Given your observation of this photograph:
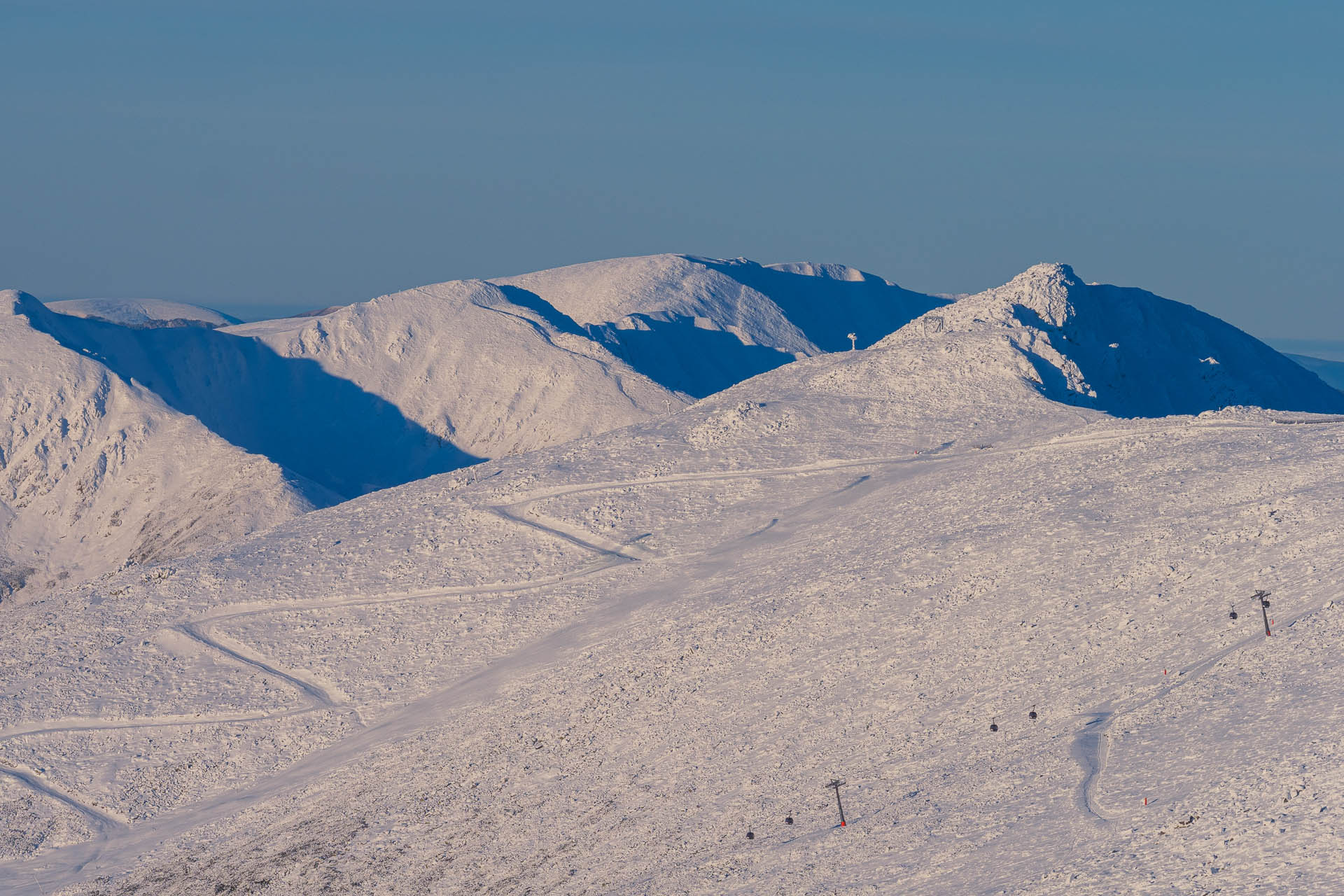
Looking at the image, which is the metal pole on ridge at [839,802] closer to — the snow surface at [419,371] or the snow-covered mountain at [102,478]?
the snow-covered mountain at [102,478]

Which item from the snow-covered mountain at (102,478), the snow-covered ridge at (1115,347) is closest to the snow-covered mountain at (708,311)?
the snow-covered mountain at (102,478)

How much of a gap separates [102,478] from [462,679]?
81244mm

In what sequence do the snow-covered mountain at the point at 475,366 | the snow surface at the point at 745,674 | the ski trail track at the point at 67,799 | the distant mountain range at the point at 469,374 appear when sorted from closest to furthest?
the snow surface at the point at 745,674
the ski trail track at the point at 67,799
the distant mountain range at the point at 469,374
the snow-covered mountain at the point at 475,366

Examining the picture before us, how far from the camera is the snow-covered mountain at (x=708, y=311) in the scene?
16188 centimetres

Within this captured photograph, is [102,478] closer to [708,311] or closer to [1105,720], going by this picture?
[708,311]

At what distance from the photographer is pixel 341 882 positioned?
45.8 metres

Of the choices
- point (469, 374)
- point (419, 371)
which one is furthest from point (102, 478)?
point (469, 374)

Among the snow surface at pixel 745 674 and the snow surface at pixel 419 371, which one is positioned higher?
the snow surface at pixel 419 371

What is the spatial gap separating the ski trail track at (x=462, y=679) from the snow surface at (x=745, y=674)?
21 cm

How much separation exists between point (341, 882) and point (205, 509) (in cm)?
8039

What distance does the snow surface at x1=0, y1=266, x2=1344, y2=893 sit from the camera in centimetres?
3897

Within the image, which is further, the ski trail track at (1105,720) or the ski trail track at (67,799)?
the ski trail track at (67,799)

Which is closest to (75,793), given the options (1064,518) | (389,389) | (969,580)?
(969,580)

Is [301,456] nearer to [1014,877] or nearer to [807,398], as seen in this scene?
[807,398]
